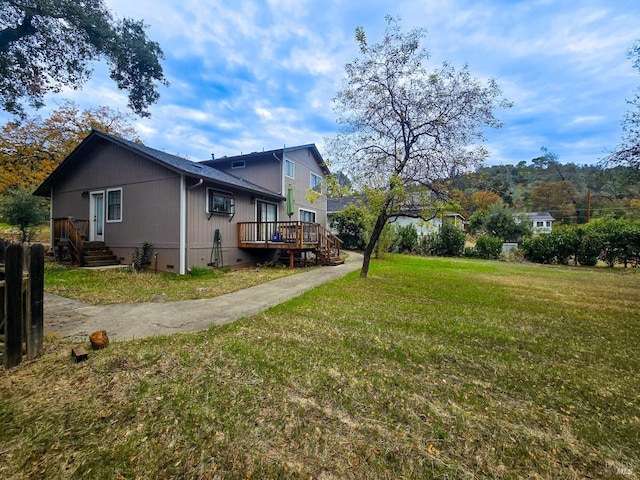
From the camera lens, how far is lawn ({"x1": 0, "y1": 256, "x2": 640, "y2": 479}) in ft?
5.43

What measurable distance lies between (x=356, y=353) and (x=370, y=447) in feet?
4.65

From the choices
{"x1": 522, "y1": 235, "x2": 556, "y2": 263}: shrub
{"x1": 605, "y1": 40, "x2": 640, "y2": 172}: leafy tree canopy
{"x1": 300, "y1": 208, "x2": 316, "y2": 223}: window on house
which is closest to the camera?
{"x1": 605, "y1": 40, "x2": 640, "y2": 172}: leafy tree canopy

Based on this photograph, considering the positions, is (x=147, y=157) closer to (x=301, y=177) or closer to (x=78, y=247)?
(x=78, y=247)

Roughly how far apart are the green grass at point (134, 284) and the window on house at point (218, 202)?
2321 millimetres

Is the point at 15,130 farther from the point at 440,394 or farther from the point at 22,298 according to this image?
the point at 440,394

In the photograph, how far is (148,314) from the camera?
15.2 feet

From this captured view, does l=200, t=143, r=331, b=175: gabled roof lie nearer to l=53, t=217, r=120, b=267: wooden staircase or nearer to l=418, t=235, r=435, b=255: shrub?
l=53, t=217, r=120, b=267: wooden staircase

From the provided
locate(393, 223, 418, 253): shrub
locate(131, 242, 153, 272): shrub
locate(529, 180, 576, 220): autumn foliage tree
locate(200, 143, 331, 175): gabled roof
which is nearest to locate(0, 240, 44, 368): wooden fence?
locate(131, 242, 153, 272): shrub

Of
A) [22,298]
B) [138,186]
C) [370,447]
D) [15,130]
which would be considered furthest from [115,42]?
[15,130]

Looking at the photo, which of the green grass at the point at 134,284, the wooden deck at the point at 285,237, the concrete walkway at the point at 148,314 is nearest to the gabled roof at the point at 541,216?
the wooden deck at the point at 285,237

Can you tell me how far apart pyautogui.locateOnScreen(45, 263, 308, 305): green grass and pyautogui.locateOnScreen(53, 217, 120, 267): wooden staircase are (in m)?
0.52

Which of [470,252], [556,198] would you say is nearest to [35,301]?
[470,252]

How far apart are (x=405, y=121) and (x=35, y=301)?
8.70 metres

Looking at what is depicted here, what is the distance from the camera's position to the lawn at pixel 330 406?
5.43ft
